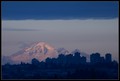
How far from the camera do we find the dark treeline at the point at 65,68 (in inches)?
198

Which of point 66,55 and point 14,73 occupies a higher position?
point 66,55

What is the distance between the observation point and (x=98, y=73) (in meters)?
5.12

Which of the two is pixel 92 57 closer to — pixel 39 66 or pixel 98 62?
pixel 98 62

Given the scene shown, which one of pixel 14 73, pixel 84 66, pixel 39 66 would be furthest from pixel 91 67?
pixel 14 73

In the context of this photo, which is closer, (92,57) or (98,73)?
(98,73)

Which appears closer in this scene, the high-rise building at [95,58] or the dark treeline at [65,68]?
the dark treeline at [65,68]

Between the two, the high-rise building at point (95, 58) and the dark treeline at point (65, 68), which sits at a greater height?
the high-rise building at point (95, 58)

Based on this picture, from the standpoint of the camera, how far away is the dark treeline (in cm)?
504

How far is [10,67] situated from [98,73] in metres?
1.73

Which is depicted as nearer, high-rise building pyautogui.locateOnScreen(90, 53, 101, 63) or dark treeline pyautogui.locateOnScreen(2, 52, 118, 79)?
dark treeline pyautogui.locateOnScreen(2, 52, 118, 79)

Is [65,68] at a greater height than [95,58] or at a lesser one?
lesser

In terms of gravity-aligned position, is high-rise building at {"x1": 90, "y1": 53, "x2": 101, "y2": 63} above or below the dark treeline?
above

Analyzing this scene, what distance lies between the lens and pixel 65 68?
211 inches

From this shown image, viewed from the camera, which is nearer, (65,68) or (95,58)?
(65,68)
